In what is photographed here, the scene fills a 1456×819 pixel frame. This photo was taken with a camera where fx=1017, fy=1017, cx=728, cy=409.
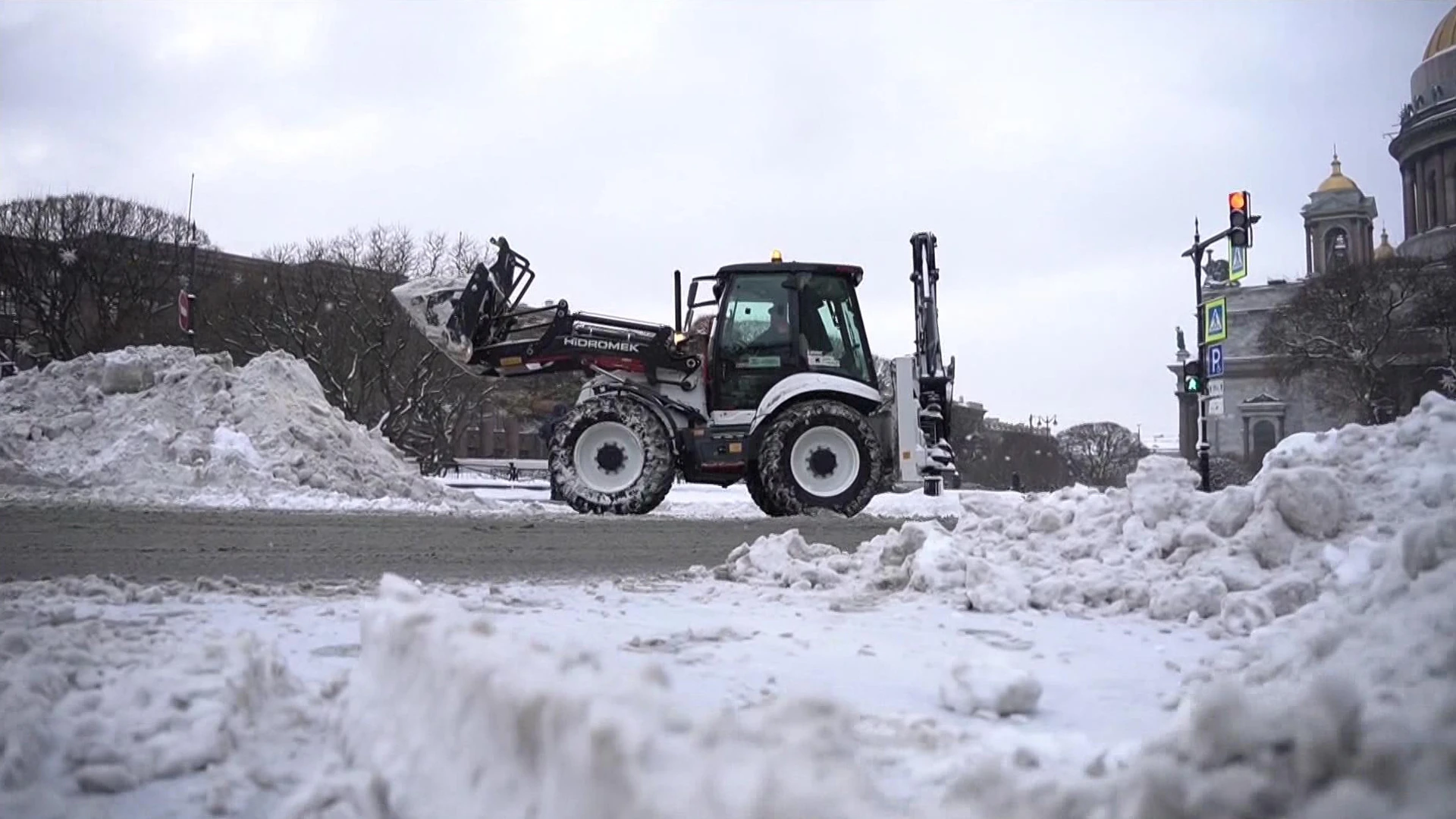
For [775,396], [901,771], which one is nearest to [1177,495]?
[901,771]

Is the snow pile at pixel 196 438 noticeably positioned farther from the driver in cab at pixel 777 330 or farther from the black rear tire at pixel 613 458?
the driver in cab at pixel 777 330

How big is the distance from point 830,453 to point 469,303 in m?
4.83

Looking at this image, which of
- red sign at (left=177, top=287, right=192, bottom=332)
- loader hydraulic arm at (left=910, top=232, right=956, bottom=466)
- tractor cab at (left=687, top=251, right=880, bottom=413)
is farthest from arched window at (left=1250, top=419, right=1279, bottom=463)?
red sign at (left=177, top=287, right=192, bottom=332)

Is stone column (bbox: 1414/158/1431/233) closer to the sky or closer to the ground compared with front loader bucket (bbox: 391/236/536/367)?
closer to the sky

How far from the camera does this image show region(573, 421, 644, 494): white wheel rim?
39.3 ft

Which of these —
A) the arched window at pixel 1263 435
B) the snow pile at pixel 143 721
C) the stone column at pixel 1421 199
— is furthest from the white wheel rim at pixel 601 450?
the arched window at pixel 1263 435

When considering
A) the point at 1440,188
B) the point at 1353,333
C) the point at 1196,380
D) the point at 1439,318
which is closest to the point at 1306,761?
the point at 1440,188

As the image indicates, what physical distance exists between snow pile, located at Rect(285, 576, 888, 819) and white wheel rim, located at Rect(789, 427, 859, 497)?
9315 millimetres

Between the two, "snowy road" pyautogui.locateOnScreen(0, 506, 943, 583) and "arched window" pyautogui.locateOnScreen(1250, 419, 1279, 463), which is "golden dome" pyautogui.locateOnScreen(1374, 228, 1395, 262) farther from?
"snowy road" pyautogui.locateOnScreen(0, 506, 943, 583)

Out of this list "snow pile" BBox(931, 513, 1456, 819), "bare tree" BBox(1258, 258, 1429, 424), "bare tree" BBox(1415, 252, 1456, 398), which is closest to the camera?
"snow pile" BBox(931, 513, 1456, 819)

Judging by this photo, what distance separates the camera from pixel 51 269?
2866 centimetres

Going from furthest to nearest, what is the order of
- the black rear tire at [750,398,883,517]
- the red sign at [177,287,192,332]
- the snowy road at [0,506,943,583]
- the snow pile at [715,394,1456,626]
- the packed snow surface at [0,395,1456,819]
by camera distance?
1. the red sign at [177,287,192,332]
2. the black rear tire at [750,398,883,517]
3. the snowy road at [0,506,943,583]
4. the snow pile at [715,394,1456,626]
5. the packed snow surface at [0,395,1456,819]

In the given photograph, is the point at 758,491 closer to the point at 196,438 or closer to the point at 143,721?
the point at 196,438

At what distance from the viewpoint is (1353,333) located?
34.0 metres
